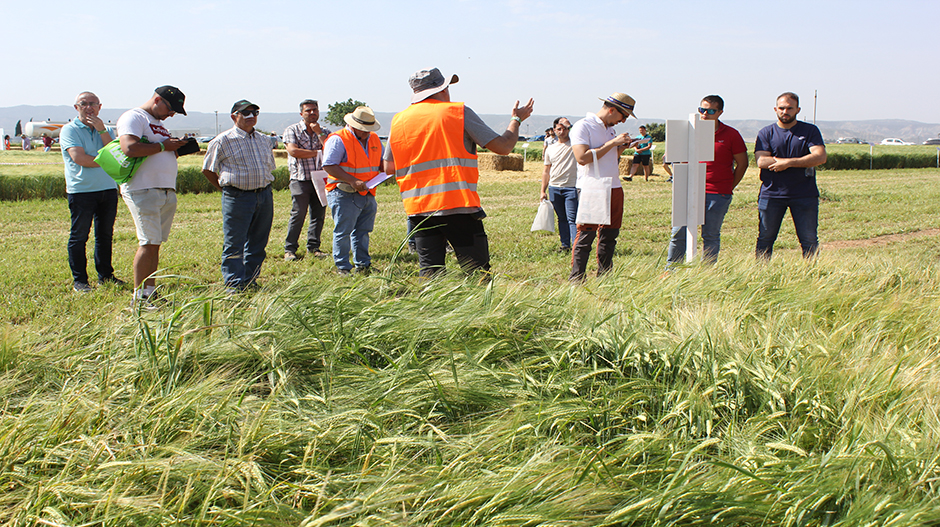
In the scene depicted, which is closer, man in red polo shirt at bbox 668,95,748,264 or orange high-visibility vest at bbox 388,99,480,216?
orange high-visibility vest at bbox 388,99,480,216

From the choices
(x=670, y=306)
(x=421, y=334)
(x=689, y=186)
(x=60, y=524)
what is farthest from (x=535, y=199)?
(x=60, y=524)

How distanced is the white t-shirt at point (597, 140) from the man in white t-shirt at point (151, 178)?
11.3 feet

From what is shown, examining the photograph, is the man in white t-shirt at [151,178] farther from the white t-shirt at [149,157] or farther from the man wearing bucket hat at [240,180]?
the man wearing bucket hat at [240,180]

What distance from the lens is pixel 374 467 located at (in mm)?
2334

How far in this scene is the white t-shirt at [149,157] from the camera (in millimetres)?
5434

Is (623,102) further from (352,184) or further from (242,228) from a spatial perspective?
(242,228)

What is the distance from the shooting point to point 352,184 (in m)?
6.89

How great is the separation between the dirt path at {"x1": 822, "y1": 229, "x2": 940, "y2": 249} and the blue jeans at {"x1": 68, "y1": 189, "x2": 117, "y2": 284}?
342 inches

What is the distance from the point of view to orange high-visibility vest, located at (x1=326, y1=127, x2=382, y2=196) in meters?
7.11

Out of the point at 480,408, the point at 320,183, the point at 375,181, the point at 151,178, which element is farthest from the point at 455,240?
the point at 320,183

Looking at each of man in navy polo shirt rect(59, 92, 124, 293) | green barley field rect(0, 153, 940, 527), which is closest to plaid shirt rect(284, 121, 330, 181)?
man in navy polo shirt rect(59, 92, 124, 293)

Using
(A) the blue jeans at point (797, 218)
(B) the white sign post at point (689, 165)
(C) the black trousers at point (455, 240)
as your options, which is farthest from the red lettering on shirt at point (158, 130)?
(A) the blue jeans at point (797, 218)

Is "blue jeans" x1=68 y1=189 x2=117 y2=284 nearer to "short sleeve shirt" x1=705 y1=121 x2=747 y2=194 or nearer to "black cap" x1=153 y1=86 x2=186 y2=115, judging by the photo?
"black cap" x1=153 y1=86 x2=186 y2=115

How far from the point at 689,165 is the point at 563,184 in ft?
9.29
